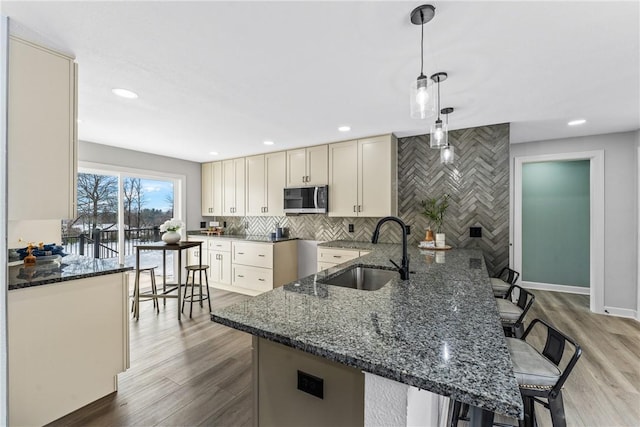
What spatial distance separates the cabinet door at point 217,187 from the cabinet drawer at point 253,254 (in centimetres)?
113

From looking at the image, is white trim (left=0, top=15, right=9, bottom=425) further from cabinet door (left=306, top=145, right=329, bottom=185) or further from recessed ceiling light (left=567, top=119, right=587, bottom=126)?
recessed ceiling light (left=567, top=119, right=587, bottom=126)

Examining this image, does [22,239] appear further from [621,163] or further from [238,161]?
[621,163]

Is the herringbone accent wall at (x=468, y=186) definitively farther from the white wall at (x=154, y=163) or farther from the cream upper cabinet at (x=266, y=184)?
the white wall at (x=154, y=163)

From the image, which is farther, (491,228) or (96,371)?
(491,228)

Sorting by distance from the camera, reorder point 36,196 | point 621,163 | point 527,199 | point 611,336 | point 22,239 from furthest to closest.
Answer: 1. point 527,199
2. point 621,163
3. point 611,336
4. point 22,239
5. point 36,196

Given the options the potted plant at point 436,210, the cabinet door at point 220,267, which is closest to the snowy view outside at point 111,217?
the cabinet door at point 220,267

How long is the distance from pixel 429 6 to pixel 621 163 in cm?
412

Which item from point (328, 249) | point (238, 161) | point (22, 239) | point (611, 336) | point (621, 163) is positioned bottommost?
point (611, 336)

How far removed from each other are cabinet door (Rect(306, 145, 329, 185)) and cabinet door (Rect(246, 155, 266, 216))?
3.21ft

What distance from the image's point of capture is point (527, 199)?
16.4ft

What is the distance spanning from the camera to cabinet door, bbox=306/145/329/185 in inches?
163

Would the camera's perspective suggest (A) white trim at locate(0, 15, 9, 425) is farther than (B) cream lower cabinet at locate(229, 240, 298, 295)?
No

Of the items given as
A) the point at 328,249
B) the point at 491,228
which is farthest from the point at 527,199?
the point at 328,249

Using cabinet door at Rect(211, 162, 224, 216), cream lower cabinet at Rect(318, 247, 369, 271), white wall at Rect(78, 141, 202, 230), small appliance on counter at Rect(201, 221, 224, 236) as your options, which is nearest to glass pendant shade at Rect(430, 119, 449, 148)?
cream lower cabinet at Rect(318, 247, 369, 271)
